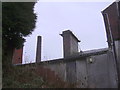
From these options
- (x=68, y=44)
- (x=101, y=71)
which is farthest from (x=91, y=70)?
(x=68, y=44)

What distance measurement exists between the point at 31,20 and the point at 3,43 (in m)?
1.79

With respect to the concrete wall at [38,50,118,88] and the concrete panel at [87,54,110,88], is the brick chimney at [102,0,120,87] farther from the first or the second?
the concrete panel at [87,54,110,88]

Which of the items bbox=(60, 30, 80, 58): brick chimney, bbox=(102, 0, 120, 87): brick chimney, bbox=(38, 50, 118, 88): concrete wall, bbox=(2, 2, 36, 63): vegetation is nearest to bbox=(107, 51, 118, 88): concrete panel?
bbox=(38, 50, 118, 88): concrete wall

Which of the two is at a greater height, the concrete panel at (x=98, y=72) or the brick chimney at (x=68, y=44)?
the brick chimney at (x=68, y=44)

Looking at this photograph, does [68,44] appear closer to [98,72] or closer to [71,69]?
[71,69]

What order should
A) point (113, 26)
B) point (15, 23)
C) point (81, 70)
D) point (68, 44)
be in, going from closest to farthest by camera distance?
1. point (15, 23)
2. point (81, 70)
3. point (113, 26)
4. point (68, 44)

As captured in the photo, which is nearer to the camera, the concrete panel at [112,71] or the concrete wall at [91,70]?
the concrete panel at [112,71]

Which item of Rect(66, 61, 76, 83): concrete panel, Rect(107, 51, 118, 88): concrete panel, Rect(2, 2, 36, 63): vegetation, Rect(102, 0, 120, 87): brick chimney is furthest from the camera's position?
Rect(66, 61, 76, 83): concrete panel

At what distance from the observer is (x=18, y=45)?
889 cm

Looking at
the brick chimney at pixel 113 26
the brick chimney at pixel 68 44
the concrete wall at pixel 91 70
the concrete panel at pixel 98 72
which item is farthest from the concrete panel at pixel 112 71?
the brick chimney at pixel 68 44

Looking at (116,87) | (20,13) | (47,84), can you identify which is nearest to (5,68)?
(47,84)

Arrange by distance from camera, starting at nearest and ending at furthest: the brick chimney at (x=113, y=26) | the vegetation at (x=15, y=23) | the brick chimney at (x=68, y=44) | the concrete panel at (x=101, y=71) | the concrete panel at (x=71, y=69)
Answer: the vegetation at (x=15, y=23) → the concrete panel at (x=101, y=71) → the brick chimney at (x=113, y=26) → the concrete panel at (x=71, y=69) → the brick chimney at (x=68, y=44)

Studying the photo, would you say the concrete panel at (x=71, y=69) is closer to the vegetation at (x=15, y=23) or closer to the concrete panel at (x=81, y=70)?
the concrete panel at (x=81, y=70)

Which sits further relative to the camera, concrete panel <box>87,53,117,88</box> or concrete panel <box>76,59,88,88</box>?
concrete panel <box>76,59,88,88</box>
